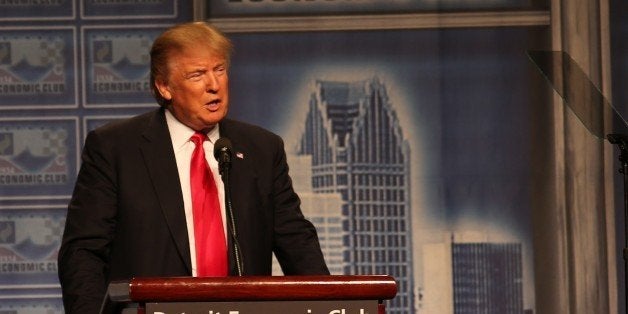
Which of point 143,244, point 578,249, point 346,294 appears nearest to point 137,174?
point 143,244

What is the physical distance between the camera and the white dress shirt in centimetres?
254

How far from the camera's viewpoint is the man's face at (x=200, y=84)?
8.38 feet

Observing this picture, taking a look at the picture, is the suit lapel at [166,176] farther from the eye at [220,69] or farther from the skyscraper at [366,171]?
the skyscraper at [366,171]

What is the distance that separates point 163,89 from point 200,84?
0.42ft

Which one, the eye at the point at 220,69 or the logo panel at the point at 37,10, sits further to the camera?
the logo panel at the point at 37,10

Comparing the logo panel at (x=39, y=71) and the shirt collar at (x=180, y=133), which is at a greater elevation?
the logo panel at (x=39, y=71)

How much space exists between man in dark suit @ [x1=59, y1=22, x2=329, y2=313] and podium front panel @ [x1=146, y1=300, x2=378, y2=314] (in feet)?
2.03

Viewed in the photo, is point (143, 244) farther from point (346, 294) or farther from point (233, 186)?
point (346, 294)

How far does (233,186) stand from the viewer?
102 inches

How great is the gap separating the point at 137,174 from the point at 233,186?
22cm

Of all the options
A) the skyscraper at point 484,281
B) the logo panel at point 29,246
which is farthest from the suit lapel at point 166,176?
the skyscraper at point 484,281

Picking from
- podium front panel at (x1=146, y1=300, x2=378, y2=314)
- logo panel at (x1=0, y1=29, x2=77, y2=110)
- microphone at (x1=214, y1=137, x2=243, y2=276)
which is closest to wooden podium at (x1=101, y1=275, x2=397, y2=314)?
podium front panel at (x1=146, y1=300, x2=378, y2=314)

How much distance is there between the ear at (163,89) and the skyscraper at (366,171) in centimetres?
167

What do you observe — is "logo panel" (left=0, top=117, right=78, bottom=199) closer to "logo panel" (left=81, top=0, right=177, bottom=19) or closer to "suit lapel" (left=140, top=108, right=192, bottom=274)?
"logo panel" (left=81, top=0, right=177, bottom=19)
